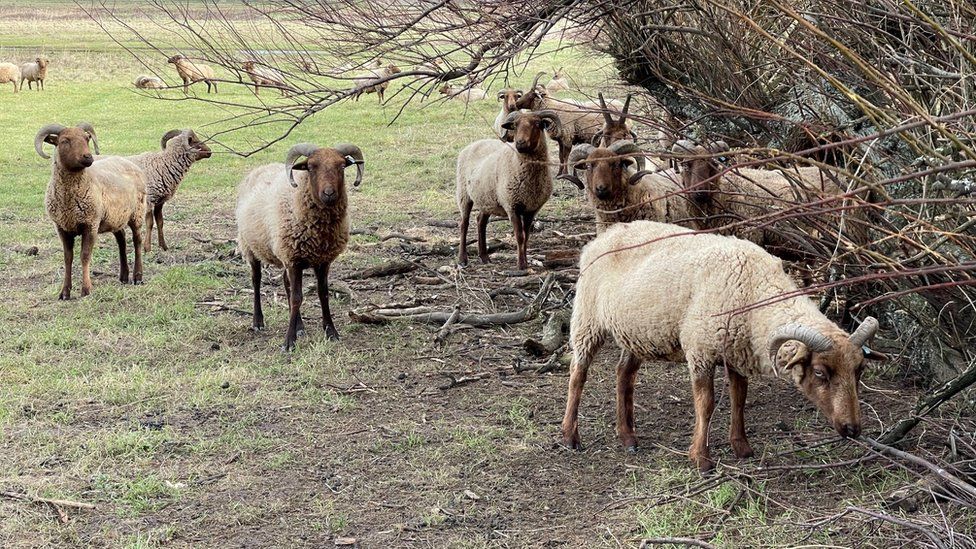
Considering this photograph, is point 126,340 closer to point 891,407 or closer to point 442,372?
point 442,372

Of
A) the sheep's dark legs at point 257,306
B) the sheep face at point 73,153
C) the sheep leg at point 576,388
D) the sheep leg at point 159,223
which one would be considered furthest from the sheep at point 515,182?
the sheep leg at point 576,388

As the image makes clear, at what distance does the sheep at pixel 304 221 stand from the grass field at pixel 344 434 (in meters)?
0.41

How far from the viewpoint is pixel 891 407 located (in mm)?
6574

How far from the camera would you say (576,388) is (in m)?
6.44

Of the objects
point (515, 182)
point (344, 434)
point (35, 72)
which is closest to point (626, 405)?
point (344, 434)

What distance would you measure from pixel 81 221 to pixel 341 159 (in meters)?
3.40

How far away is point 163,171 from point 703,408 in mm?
9085

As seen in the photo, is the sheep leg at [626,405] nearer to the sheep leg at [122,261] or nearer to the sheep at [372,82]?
the sheep at [372,82]

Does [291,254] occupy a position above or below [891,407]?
above

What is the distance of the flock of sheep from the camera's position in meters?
5.18

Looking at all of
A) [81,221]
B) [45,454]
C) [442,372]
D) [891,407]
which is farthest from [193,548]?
[81,221]

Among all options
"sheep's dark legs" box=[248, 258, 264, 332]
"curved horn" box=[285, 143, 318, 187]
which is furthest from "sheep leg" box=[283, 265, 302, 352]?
"curved horn" box=[285, 143, 318, 187]

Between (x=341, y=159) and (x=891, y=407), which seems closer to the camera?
(x=891, y=407)

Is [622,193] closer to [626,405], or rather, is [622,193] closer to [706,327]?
[626,405]
